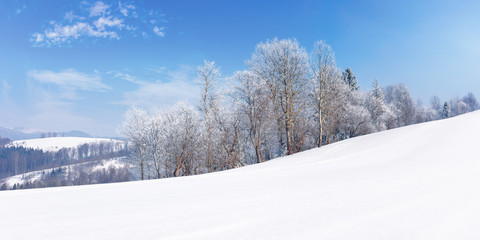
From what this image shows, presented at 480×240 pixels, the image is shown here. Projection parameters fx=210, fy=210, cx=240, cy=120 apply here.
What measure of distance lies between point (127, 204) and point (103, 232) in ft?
3.52

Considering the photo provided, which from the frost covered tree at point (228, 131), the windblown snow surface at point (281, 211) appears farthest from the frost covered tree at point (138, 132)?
the windblown snow surface at point (281, 211)

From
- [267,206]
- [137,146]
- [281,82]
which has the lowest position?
[267,206]

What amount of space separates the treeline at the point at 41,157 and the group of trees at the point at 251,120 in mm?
118490

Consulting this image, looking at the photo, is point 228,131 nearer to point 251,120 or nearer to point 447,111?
point 251,120

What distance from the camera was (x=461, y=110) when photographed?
81438mm

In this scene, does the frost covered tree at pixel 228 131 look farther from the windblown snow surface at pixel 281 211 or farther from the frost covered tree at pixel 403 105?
the frost covered tree at pixel 403 105

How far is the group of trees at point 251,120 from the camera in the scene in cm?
1847

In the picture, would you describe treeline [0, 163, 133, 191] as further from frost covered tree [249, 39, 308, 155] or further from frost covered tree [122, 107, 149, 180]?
frost covered tree [249, 39, 308, 155]

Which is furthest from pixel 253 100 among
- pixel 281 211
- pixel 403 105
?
pixel 403 105

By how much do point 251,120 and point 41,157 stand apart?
187 m

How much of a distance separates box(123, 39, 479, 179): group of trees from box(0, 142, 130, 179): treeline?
389ft

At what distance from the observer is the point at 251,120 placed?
69.2 ft

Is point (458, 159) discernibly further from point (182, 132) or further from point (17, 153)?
point (17, 153)

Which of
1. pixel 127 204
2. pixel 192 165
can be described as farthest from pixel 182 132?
pixel 127 204
